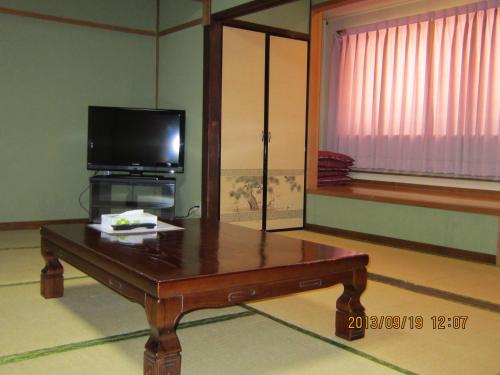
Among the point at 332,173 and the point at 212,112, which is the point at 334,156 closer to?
the point at 332,173

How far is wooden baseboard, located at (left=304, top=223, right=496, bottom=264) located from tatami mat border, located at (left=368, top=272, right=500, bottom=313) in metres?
1.01

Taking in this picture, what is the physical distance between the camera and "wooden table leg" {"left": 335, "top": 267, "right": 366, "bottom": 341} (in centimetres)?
217

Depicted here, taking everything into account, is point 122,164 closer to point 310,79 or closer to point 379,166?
point 310,79

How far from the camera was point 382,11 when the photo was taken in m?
5.41

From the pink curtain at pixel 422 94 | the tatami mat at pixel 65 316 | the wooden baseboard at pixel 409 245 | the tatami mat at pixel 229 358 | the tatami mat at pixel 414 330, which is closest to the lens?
the tatami mat at pixel 229 358

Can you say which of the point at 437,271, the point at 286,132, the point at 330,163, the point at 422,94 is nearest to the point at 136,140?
the point at 286,132

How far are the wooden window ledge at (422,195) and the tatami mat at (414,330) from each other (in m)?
1.31

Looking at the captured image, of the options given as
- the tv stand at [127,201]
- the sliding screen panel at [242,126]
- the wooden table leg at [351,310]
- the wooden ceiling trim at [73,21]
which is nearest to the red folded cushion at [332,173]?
the sliding screen panel at [242,126]

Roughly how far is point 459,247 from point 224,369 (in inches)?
108

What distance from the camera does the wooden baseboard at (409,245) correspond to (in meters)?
3.90

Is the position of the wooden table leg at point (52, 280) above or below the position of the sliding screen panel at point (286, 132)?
below

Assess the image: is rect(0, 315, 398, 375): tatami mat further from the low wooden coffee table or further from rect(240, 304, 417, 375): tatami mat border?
the low wooden coffee table

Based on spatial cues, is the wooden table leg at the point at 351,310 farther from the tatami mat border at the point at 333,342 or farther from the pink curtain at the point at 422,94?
the pink curtain at the point at 422,94

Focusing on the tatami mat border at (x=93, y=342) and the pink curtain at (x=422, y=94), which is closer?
the tatami mat border at (x=93, y=342)
